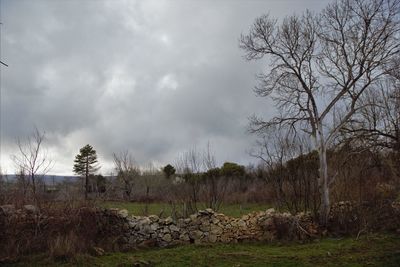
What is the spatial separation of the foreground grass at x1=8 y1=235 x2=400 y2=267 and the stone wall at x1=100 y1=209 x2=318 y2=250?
605 mm

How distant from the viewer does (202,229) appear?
13.7 metres

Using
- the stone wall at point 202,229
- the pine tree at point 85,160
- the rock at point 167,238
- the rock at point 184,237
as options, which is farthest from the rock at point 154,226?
the pine tree at point 85,160

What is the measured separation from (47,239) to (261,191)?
17673mm

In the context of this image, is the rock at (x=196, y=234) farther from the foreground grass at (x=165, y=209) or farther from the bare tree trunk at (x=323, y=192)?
the bare tree trunk at (x=323, y=192)

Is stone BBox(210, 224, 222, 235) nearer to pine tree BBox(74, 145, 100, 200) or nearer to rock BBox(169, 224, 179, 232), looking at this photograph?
rock BBox(169, 224, 179, 232)

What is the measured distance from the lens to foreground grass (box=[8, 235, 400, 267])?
10.5 metres

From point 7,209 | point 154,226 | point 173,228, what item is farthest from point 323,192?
point 7,209

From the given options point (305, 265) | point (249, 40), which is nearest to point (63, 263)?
point (305, 265)

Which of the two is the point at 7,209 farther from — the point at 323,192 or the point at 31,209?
the point at 323,192

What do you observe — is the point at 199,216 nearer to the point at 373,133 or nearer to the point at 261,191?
the point at 373,133

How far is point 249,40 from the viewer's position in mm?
16500

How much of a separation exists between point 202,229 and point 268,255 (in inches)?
123

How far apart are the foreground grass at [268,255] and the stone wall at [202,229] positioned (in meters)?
0.61

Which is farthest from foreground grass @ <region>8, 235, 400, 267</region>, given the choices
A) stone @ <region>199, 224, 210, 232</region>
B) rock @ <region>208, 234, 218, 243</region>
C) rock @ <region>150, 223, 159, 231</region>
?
rock @ <region>150, 223, 159, 231</region>
